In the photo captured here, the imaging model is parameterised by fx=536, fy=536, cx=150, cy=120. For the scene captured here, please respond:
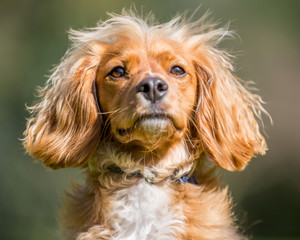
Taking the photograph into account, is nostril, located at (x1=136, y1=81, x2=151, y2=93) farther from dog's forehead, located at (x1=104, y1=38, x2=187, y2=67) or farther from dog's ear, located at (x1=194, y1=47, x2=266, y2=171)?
dog's ear, located at (x1=194, y1=47, x2=266, y2=171)

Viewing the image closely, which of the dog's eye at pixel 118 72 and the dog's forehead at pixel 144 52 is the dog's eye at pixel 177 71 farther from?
the dog's eye at pixel 118 72

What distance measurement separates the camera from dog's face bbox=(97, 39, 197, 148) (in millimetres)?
3578

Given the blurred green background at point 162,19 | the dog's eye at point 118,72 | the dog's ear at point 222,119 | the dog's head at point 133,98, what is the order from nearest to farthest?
the dog's head at point 133,98, the dog's eye at point 118,72, the dog's ear at point 222,119, the blurred green background at point 162,19

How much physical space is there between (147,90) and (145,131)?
0.28 m

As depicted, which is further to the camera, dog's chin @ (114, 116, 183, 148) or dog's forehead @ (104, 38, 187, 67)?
dog's forehead @ (104, 38, 187, 67)

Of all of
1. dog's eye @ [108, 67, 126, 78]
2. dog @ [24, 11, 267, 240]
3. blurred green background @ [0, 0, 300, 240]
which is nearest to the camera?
dog @ [24, 11, 267, 240]

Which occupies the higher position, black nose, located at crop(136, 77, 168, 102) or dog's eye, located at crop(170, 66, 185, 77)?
dog's eye, located at crop(170, 66, 185, 77)

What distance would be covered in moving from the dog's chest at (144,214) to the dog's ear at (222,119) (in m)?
0.55

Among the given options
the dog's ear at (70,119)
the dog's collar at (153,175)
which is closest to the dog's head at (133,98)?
the dog's ear at (70,119)

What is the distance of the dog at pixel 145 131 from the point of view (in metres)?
3.65

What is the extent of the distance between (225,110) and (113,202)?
113 cm

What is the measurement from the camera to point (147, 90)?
3.56m

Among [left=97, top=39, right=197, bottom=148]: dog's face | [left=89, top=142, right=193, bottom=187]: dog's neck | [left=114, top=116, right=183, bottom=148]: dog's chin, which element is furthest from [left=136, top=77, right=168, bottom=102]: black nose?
[left=89, top=142, right=193, bottom=187]: dog's neck

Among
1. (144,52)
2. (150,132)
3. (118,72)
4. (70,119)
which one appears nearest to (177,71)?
(144,52)
